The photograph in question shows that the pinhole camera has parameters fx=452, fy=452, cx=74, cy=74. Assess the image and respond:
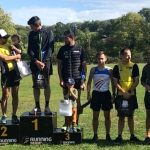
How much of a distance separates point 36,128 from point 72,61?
1.73 metres

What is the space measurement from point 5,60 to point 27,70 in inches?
21.2

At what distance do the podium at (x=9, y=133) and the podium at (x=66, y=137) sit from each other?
0.83 meters

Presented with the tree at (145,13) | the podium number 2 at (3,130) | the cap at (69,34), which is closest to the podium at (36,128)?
the podium number 2 at (3,130)

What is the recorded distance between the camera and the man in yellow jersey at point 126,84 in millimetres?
9797

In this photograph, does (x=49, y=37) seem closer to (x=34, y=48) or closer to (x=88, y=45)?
(x=34, y=48)

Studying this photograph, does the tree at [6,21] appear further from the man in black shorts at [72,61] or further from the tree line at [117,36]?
the man in black shorts at [72,61]

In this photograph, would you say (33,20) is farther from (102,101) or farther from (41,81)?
(102,101)

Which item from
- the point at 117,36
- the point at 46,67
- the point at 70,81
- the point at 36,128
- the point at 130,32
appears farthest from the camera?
the point at 130,32

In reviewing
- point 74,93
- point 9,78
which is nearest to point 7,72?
point 9,78

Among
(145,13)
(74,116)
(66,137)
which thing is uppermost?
(145,13)

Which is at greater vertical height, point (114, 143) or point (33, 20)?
point (33, 20)

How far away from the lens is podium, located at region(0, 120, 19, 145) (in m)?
9.78

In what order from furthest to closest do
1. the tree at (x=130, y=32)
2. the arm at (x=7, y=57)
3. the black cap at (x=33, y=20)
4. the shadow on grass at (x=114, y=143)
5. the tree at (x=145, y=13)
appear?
1. the tree at (x=145, y=13)
2. the tree at (x=130, y=32)
3. the black cap at (x=33, y=20)
4. the arm at (x=7, y=57)
5. the shadow on grass at (x=114, y=143)

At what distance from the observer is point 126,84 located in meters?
9.88
